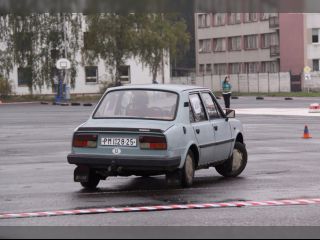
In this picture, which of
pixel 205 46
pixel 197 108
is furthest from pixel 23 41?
pixel 197 108

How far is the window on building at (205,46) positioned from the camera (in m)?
111

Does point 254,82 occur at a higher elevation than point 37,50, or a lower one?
lower

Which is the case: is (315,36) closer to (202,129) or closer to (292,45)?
(292,45)

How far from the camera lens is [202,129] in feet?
42.5

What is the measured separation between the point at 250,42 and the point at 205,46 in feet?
30.5

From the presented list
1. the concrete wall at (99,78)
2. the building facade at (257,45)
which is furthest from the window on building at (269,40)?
the concrete wall at (99,78)

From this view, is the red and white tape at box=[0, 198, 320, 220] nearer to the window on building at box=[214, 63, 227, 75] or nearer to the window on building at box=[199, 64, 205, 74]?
the window on building at box=[214, 63, 227, 75]

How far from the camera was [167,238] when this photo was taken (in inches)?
279

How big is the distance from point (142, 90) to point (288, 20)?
83791 millimetres

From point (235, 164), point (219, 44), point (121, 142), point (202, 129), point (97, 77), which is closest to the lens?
point (121, 142)

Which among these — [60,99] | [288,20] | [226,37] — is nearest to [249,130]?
[60,99]

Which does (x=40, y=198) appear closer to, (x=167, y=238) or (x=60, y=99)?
(x=167, y=238)

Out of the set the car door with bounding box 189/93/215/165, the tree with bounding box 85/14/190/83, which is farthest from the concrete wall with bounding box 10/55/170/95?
the car door with bounding box 189/93/215/165

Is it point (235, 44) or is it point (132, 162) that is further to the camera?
point (235, 44)
